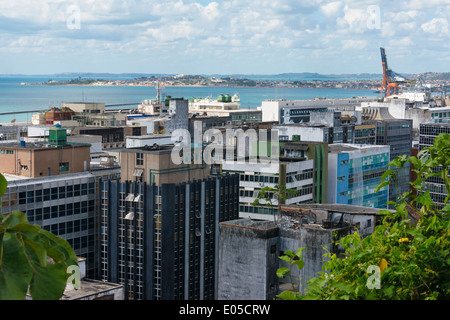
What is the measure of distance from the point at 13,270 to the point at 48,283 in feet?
0.67

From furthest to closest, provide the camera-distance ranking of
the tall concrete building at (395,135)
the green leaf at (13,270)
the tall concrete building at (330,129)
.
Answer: the tall concrete building at (395,135)
the tall concrete building at (330,129)
the green leaf at (13,270)

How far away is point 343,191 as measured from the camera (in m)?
44.9

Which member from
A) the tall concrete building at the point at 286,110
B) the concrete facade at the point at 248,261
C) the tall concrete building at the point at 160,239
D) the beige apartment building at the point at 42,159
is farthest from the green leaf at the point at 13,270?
the tall concrete building at the point at 286,110

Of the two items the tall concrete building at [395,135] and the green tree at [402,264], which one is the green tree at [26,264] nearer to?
the green tree at [402,264]

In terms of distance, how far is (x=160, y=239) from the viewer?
1152 inches

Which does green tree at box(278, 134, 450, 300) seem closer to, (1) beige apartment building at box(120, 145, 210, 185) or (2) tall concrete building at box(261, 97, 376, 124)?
(1) beige apartment building at box(120, 145, 210, 185)

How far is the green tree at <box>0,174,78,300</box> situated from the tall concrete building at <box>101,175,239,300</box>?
25.6 metres

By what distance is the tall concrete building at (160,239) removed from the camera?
29234 millimetres

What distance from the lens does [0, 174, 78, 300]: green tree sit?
310 cm

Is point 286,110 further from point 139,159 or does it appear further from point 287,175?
point 139,159

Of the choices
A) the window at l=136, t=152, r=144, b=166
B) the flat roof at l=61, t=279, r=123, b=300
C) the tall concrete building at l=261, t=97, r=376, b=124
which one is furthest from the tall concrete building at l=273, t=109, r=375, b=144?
the flat roof at l=61, t=279, r=123, b=300

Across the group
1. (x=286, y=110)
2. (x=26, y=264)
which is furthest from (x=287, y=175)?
(x=286, y=110)
